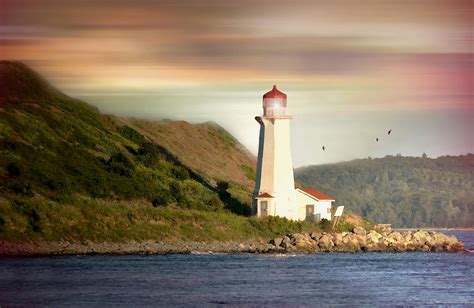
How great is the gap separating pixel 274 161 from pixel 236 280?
15256 mm

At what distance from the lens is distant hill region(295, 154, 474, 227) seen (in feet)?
414

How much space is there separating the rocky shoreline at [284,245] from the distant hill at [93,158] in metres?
3.85

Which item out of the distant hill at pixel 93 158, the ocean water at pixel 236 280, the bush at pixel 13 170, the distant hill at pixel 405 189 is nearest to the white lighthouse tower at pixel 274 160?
the distant hill at pixel 93 158

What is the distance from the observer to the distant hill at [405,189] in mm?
126062

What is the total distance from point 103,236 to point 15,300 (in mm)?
16571

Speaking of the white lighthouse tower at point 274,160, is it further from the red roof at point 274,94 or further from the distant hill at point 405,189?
the distant hill at point 405,189

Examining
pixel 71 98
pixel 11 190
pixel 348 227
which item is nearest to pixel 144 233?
pixel 11 190

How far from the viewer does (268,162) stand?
62.3 m

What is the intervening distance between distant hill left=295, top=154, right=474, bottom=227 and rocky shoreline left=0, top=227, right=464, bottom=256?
54.7m

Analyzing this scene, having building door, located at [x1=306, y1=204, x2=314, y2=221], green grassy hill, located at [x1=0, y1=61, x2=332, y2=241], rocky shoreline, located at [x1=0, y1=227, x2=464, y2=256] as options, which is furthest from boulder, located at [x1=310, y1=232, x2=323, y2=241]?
building door, located at [x1=306, y1=204, x2=314, y2=221]

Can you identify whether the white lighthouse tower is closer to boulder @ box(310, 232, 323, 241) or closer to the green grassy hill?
the green grassy hill

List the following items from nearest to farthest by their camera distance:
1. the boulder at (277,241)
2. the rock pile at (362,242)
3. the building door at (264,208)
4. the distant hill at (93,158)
A: 1. the boulder at (277,241)
2. the rock pile at (362,242)
3. the distant hill at (93,158)
4. the building door at (264,208)

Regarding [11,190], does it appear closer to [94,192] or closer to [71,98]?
[94,192]

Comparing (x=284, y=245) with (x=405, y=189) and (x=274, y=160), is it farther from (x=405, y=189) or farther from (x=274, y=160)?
(x=405, y=189)
